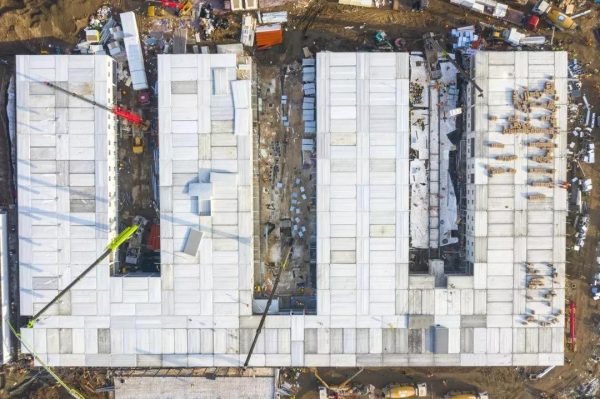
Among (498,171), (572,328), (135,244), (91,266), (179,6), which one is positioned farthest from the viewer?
(135,244)

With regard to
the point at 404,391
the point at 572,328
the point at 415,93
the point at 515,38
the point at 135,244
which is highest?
the point at 515,38

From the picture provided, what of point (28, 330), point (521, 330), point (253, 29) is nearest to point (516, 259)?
point (521, 330)

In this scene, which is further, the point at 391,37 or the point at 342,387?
the point at 342,387

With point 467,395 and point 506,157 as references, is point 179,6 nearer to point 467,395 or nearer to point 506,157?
point 506,157

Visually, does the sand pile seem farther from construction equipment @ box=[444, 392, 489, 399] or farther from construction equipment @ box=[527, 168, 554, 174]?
construction equipment @ box=[444, 392, 489, 399]

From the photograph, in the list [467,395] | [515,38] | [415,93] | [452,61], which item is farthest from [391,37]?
[467,395]

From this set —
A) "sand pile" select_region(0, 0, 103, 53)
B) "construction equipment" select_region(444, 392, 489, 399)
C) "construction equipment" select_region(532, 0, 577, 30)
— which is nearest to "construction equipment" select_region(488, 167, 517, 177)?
"construction equipment" select_region(532, 0, 577, 30)

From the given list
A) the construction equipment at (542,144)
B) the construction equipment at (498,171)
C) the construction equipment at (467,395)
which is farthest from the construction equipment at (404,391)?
the construction equipment at (542,144)
